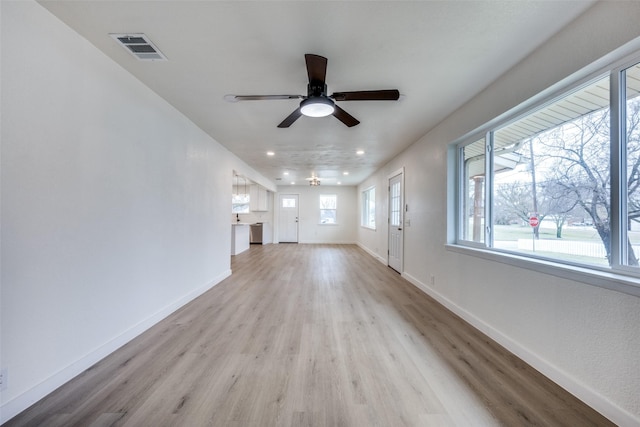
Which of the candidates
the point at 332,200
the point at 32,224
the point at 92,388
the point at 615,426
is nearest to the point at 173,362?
the point at 92,388

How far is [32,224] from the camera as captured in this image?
154 cm

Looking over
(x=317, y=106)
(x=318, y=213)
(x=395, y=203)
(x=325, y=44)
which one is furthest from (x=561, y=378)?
(x=318, y=213)

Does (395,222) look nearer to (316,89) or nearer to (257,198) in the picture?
(316,89)

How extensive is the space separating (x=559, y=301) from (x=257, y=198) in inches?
353

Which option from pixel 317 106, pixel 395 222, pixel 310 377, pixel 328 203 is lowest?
pixel 310 377

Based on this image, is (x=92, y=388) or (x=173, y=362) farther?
(x=173, y=362)

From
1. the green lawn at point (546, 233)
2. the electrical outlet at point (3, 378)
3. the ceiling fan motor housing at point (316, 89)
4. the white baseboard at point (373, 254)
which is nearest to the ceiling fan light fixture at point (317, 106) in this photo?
the ceiling fan motor housing at point (316, 89)

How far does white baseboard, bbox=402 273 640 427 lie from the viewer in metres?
1.41

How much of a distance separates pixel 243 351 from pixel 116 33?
256 cm

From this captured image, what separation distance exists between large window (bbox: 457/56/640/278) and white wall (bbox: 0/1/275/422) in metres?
3.46

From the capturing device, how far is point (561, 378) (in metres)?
1.74

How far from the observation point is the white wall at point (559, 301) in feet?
4.63

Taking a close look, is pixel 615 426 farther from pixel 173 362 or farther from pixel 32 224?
pixel 32 224

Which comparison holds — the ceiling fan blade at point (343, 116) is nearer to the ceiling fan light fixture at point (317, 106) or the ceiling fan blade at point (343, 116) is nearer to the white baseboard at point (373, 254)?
the ceiling fan light fixture at point (317, 106)
